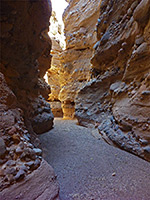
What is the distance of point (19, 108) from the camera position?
2.06 meters

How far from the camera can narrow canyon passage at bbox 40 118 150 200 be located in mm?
1305

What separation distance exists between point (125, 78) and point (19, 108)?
9.20ft

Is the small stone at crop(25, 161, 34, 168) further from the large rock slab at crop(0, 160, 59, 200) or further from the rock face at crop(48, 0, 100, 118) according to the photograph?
the rock face at crop(48, 0, 100, 118)

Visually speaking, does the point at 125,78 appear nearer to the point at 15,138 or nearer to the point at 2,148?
the point at 15,138

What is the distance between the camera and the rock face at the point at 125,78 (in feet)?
7.54

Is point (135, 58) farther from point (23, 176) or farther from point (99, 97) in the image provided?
point (23, 176)

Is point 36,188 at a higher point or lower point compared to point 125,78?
lower

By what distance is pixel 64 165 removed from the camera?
192 centimetres

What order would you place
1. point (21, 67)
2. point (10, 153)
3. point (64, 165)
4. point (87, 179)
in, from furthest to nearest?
point (21, 67) → point (64, 165) → point (87, 179) → point (10, 153)

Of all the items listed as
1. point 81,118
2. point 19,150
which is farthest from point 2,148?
point 81,118

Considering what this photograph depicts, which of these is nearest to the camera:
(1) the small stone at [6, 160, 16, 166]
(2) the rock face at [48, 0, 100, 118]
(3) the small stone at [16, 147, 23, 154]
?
(1) the small stone at [6, 160, 16, 166]

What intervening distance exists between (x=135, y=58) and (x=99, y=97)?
229 cm

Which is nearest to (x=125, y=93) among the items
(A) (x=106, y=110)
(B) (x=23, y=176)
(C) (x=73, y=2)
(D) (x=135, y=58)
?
(D) (x=135, y=58)

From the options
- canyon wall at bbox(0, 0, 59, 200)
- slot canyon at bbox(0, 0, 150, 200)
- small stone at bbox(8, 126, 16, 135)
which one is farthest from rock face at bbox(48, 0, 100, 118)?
small stone at bbox(8, 126, 16, 135)
